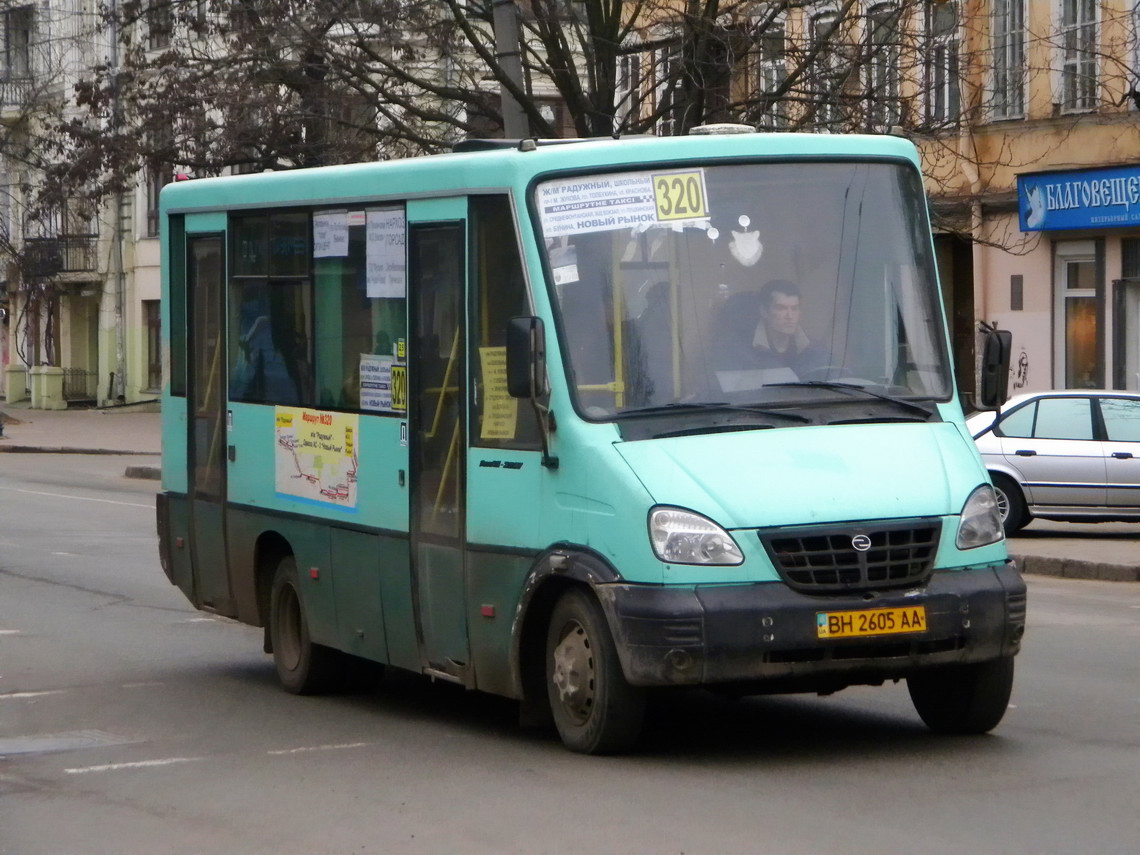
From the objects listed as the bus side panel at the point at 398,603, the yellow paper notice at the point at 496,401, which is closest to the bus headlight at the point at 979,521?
the yellow paper notice at the point at 496,401

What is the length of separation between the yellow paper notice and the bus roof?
69 centimetres

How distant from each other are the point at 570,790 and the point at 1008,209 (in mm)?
24225

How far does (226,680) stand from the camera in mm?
10977

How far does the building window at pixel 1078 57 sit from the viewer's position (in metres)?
28.4

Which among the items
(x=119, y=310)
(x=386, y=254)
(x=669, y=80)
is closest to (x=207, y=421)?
(x=386, y=254)

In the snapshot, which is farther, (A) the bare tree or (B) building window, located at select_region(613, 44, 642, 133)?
(B) building window, located at select_region(613, 44, 642, 133)

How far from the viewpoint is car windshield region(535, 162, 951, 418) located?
319 inches

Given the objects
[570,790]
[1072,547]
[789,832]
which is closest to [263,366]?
[570,790]

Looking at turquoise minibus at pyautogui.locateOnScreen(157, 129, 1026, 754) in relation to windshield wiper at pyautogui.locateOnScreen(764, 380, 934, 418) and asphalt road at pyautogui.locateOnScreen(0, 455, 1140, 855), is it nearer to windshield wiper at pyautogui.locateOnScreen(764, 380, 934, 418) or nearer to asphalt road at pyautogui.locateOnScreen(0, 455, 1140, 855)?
windshield wiper at pyautogui.locateOnScreen(764, 380, 934, 418)

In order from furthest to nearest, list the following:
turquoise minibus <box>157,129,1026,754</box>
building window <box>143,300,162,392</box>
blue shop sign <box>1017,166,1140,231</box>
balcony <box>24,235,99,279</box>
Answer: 1. balcony <box>24,235,99,279</box>
2. building window <box>143,300,162,392</box>
3. blue shop sign <box>1017,166,1140,231</box>
4. turquoise minibus <box>157,129,1026,754</box>

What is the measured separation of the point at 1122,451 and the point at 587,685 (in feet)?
39.8

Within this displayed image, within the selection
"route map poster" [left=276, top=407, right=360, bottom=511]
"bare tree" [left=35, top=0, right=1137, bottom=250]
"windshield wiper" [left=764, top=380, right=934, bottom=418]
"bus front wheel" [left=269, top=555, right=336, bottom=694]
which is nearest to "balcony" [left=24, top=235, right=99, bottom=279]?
"bare tree" [left=35, top=0, right=1137, bottom=250]

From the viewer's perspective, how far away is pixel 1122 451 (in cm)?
1898

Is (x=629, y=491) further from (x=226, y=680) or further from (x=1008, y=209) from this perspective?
(x=1008, y=209)
